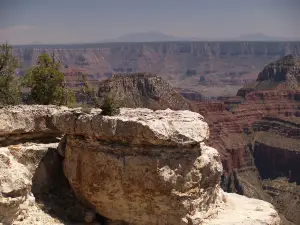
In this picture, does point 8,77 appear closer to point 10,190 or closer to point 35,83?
point 35,83

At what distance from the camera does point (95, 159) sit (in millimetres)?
18953

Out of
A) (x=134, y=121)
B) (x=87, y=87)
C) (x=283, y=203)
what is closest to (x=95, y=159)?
(x=134, y=121)

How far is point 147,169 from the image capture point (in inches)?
708

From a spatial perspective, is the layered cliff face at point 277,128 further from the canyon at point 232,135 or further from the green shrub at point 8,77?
the green shrub at point 8,77

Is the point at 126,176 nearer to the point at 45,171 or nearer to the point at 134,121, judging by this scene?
the point at 134,121

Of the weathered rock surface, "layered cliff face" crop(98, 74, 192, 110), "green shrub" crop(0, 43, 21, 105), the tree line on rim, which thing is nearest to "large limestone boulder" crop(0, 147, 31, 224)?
the weathered rock surface

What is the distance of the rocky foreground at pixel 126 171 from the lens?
Result: 1788 centimetres

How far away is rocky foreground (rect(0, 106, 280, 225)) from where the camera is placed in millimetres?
17875

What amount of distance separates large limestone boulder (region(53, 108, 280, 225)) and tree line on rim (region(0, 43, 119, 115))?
495cm

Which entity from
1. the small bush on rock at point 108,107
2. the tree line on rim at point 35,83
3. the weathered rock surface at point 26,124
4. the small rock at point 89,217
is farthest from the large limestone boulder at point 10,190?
the tree line on rim at point 35,83

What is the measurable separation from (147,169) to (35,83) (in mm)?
11876

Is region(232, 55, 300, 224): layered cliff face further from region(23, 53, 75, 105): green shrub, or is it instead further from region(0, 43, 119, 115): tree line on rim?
region(23, 53, 75, 105): green shrub

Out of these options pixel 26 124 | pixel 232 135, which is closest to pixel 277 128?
pixel 232 135

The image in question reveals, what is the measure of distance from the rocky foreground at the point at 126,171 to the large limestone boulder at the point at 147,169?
0.13ft
